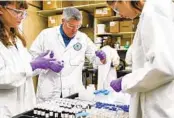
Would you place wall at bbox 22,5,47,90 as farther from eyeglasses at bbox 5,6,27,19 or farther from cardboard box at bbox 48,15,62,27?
eyeglasses at bbox 5,6,27,19

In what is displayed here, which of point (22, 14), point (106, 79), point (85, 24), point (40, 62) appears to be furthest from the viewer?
point (85, 24)

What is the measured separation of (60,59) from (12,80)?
1.08 metres

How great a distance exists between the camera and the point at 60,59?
7.69 feet

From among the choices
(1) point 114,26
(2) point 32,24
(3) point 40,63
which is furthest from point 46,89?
(2) point 32,24

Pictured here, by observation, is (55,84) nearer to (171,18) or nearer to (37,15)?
(171,18)

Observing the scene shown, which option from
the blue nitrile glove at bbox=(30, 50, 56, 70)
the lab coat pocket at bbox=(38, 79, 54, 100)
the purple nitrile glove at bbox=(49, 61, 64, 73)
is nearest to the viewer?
the blue nitrile glove at bbox=(30, 50, 56, 70)

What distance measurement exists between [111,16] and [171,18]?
10.3ft

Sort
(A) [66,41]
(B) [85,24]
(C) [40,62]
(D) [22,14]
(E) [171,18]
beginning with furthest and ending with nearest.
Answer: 1. (B) [85,24]
2. (A) [66,41]
3. (C) [40,62]
4. (D) [22,14]
5. (E) [171,18]

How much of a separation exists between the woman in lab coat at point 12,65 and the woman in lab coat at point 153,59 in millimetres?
660

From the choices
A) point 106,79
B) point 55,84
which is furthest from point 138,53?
point 106,79

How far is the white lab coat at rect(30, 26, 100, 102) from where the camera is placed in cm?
226

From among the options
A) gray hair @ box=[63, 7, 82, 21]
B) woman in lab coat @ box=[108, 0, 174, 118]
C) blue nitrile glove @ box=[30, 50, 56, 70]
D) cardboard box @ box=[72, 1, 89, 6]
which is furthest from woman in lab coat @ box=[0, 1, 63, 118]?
cardboard box @ box=[72, 1, 89, 6]

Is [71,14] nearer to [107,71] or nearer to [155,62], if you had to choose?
[107,71]

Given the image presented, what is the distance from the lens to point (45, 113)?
1225 millimetres
